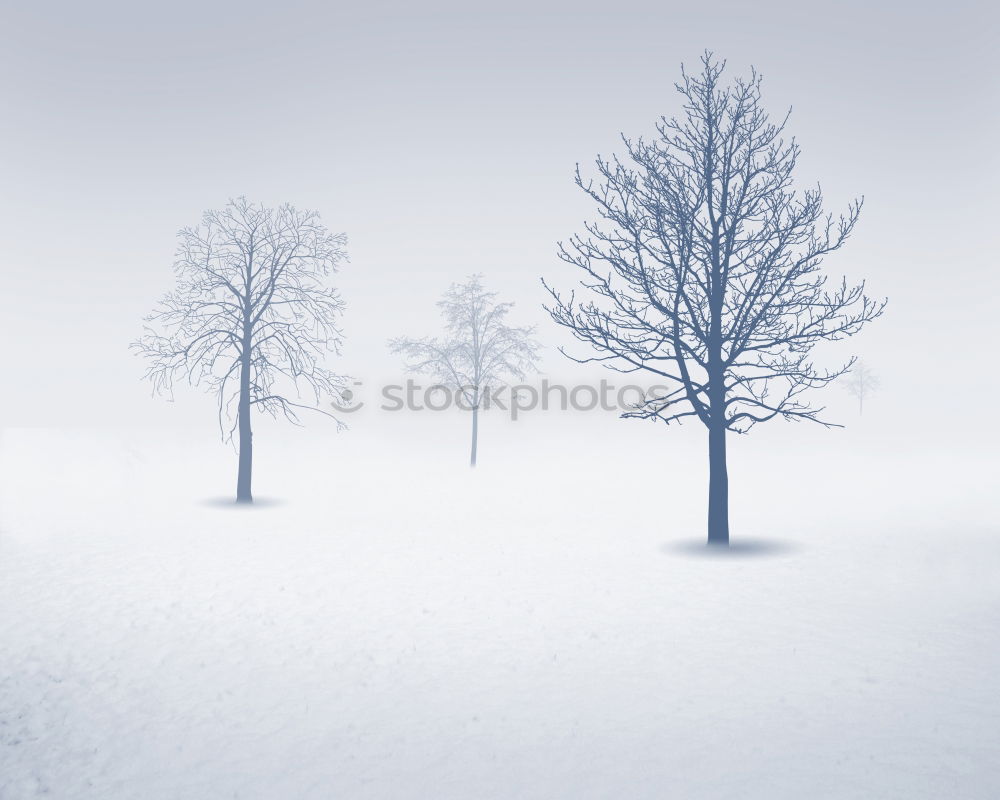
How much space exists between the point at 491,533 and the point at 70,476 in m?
23.3

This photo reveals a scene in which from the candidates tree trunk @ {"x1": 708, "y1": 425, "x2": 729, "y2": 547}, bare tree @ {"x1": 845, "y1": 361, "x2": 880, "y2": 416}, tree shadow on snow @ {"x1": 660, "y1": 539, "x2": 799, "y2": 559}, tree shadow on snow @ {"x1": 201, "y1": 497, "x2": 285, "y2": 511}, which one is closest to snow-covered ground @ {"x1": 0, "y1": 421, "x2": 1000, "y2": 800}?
tree shadow on snow @ {"x1": 660, "y1": 539, "x2": 799, "y2": 559}

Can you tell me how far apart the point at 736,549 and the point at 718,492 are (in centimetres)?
137

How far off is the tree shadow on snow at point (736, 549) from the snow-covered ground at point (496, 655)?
0.12m

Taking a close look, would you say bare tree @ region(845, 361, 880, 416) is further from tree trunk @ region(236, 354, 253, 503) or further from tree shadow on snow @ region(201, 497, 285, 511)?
tree trunk @ region(236, 354, 253, 503)

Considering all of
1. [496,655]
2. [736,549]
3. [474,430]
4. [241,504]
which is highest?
[474,430]

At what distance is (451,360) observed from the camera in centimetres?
3256

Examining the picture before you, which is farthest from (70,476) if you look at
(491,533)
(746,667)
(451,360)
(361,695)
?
(746,667)

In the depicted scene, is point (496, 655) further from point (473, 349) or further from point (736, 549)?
point (473, 349)

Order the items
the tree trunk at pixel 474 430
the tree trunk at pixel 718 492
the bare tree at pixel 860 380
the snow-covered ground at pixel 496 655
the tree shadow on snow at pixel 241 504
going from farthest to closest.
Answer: the bare tree at pixel 860 380 → the tree trunk at pixel 474 430 → the tree shadow on snow at pixel 241 504 → the tree trunk at pixel 718 492 → the snow-covered ground at pixel 496 655

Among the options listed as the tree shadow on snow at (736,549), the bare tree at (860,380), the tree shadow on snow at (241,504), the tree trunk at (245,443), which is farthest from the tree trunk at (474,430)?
the bare tree at (860,380)

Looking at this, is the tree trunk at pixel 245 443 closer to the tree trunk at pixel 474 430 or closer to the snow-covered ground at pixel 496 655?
the snow-covered ground at pixel 496 655

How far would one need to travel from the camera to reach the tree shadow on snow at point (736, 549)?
50.0 feet

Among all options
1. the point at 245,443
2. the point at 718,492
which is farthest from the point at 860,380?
the point at 245,443

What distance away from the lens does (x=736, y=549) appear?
15.8 m
